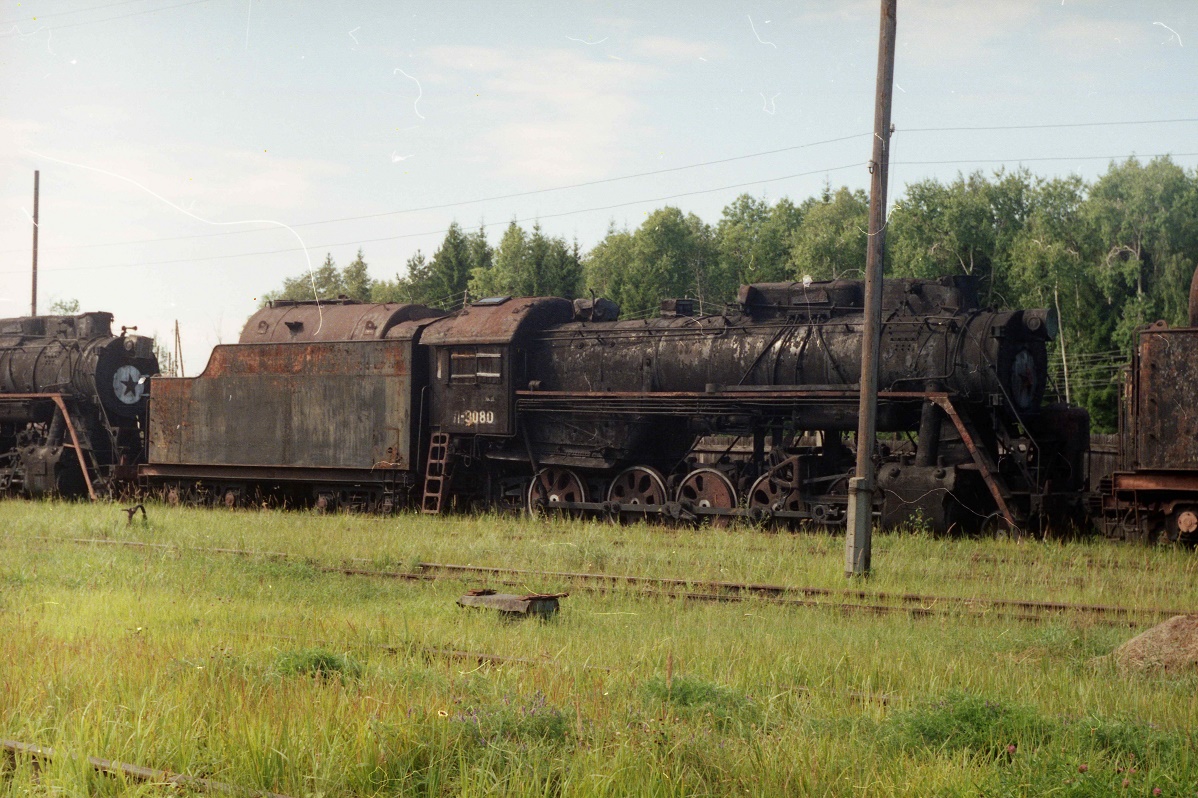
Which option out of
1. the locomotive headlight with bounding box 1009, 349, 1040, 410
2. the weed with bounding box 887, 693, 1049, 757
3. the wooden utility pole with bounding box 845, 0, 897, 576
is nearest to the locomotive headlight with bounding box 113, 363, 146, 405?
the wooden utility pole with bounding box 845, 0, 897, 576

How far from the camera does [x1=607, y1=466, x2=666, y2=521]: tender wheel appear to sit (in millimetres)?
17281

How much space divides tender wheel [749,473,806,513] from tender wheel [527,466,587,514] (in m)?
2.94

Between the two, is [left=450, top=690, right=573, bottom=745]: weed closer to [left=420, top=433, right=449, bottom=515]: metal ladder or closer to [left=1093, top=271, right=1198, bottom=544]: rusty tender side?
[left=1093, top=271, right=1198, bottom=544]: rusty tender side

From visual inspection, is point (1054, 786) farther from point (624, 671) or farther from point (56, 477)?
point (56, 477)

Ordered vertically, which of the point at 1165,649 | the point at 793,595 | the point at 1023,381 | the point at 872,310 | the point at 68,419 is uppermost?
the point at 872,310

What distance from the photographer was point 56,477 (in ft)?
74.7

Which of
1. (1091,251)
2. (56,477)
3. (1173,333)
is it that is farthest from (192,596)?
(1091,251)

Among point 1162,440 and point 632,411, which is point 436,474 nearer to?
point 632,411

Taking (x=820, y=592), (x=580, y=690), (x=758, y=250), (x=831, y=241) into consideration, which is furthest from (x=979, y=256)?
(x=580, y=690)

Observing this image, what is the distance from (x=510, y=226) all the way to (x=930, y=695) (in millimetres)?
64879

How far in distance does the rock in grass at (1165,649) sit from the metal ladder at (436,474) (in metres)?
12.6

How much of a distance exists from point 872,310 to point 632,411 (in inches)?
241

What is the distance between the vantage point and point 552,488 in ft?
60.6

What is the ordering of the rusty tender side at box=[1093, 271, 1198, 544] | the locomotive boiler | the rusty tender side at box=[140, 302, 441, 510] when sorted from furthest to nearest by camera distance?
the locomotive boiler → the rusty tender side at box=[140, 302, 441, 510] → the rusty tender side at box=[1093, 271, 1198, 544]
